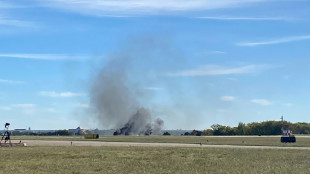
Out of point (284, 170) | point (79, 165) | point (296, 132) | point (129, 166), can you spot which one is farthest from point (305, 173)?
point (296, 132)

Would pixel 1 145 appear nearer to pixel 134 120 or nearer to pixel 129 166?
pixel 129 166

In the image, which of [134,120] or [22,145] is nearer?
[22,145]

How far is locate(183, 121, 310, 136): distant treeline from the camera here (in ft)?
454

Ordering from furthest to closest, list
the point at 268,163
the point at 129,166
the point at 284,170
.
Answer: the point at 268,163
the point at 129,166
the point at 284,170

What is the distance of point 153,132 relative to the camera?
157125 mm

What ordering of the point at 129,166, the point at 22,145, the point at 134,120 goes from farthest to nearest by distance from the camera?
the point at 134,120 → the point at 22,145 → the point at 129,166

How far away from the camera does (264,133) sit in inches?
5433

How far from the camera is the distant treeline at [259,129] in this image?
13838 cm

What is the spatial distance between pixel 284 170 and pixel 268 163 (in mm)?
4833

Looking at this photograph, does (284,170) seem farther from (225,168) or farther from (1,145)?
(1,145)

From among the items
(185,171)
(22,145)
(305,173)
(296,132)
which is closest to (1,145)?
(22,145)

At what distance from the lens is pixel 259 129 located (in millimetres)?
140125

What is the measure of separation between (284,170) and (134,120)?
12819 cm

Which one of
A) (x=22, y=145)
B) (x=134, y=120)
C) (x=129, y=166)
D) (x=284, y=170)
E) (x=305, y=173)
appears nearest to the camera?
(x=305, y=173)
